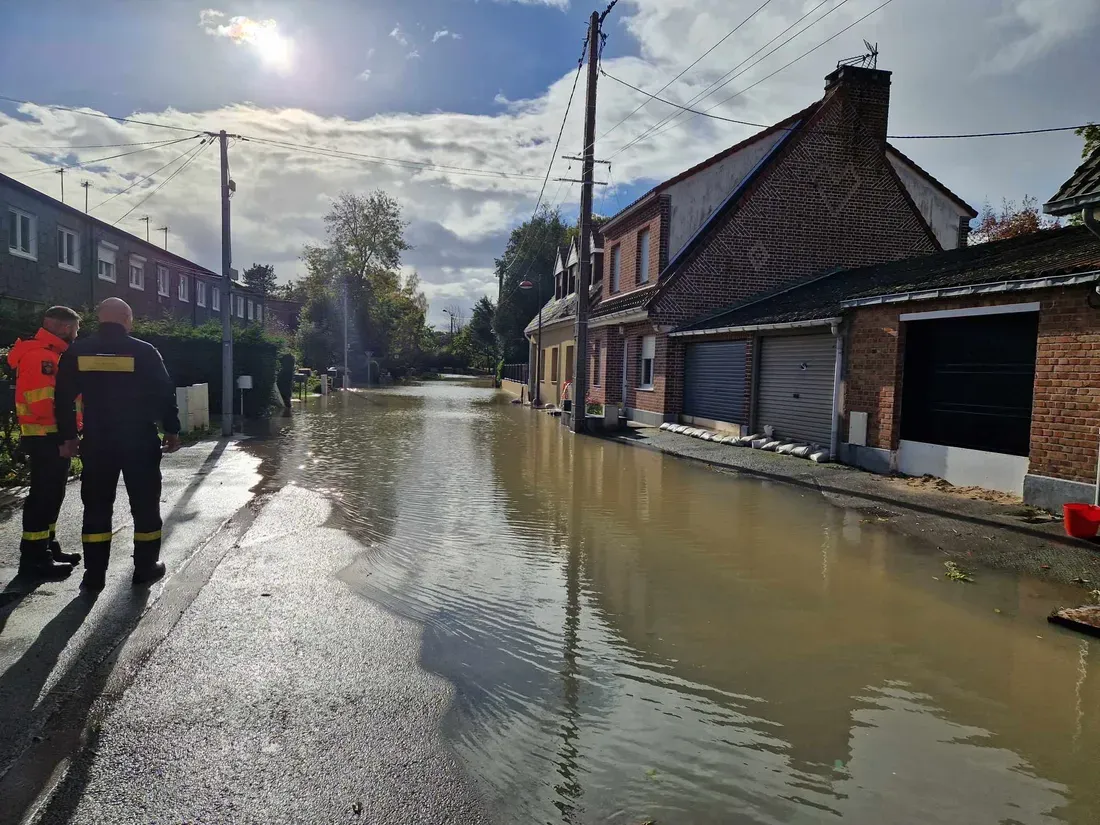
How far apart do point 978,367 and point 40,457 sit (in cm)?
1053

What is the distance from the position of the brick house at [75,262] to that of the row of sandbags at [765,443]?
16.6m

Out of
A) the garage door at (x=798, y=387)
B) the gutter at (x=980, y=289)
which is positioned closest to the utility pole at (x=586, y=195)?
the garage door at (x=798, y=387)

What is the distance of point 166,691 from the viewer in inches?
143

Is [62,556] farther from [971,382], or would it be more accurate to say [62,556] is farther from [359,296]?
[359,296]

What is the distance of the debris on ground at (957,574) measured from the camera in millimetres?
6024

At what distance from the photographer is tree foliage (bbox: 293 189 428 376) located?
52969mm

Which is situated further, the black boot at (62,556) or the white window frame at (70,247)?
the white window frame at (70,247)

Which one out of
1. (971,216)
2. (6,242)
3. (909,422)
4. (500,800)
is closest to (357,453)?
(909,422)

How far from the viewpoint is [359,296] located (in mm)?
57469

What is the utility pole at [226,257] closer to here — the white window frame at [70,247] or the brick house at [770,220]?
the brick house at [770,220]

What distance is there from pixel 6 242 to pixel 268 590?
67.1 ft

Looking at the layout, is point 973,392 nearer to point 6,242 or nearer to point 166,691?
point 166,691

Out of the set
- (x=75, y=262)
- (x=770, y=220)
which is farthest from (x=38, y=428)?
(x=75, y=262)

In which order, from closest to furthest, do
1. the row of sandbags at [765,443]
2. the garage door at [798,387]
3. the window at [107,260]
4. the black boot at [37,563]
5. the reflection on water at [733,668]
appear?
the reflection on water at [733,668], the black boot at [37,563], the row of sandbags at [765,443], the garage door at [798,387], the window at [107,260]
